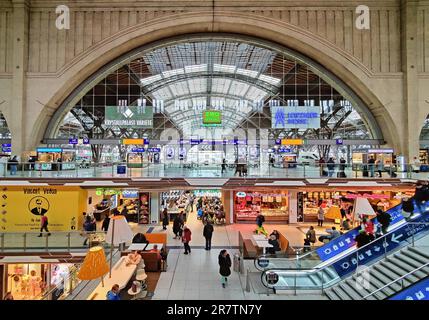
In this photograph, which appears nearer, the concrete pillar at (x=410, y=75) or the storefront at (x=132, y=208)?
the storefront at (x=132, y=208)

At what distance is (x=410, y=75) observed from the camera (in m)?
23.9

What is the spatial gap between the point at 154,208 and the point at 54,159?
11.2 meters

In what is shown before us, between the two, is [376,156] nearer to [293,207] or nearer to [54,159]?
[293,207]

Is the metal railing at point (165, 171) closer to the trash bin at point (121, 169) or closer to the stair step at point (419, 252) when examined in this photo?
the trash bin at point (121, 169)

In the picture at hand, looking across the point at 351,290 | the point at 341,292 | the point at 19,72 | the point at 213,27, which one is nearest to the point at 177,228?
the point at 341,292

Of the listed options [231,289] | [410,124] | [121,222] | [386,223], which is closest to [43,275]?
[121,222]

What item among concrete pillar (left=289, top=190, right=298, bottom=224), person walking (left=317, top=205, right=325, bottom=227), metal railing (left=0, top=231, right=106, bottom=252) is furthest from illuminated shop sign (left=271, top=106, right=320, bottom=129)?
metal railing (left=0, top=231, right=106, bottom=252)

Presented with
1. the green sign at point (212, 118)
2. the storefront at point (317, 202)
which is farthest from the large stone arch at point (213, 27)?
the storefront at point (317, 202)

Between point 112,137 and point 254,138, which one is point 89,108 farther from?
point 254,138

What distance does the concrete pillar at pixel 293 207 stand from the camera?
2100 cm

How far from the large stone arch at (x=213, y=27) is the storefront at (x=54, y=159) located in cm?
123

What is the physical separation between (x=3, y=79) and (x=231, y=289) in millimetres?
23738

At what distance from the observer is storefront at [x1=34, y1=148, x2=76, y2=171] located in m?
18.1

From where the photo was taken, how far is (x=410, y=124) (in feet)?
79.3
